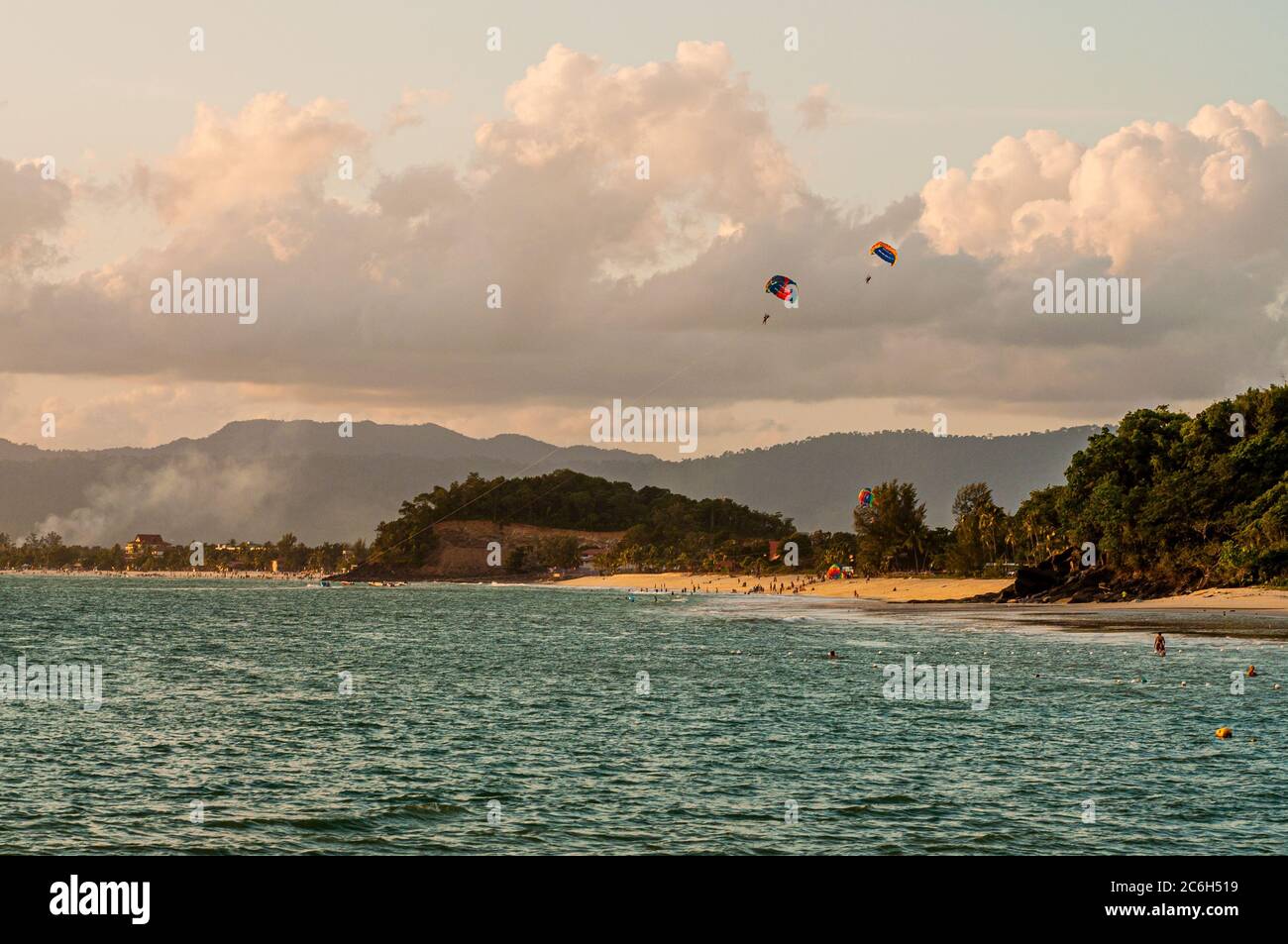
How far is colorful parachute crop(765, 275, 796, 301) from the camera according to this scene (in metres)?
81.2

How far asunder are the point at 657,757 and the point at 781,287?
147ft

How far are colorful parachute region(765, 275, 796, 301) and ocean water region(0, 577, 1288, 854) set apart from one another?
23.5 metres

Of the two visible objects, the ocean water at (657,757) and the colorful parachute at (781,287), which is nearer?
the ocean water at (657,757)

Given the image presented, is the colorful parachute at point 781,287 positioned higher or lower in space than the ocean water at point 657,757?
higher

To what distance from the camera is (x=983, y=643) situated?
9731cm

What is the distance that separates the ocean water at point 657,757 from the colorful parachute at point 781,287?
77.1 ft

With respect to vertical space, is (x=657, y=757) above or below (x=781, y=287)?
below

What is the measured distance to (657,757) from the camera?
4331 centimetres

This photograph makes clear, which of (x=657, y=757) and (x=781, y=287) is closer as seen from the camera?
(x=657, y=757)

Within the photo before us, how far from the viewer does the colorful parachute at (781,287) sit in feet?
267

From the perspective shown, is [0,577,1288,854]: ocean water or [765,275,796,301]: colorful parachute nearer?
[0,577,1288,854]: ocean water

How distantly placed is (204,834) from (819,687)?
4138 centimetres

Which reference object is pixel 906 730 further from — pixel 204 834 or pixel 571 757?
pixel 204 834

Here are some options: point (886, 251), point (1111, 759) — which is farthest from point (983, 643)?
point (1111, 759)
